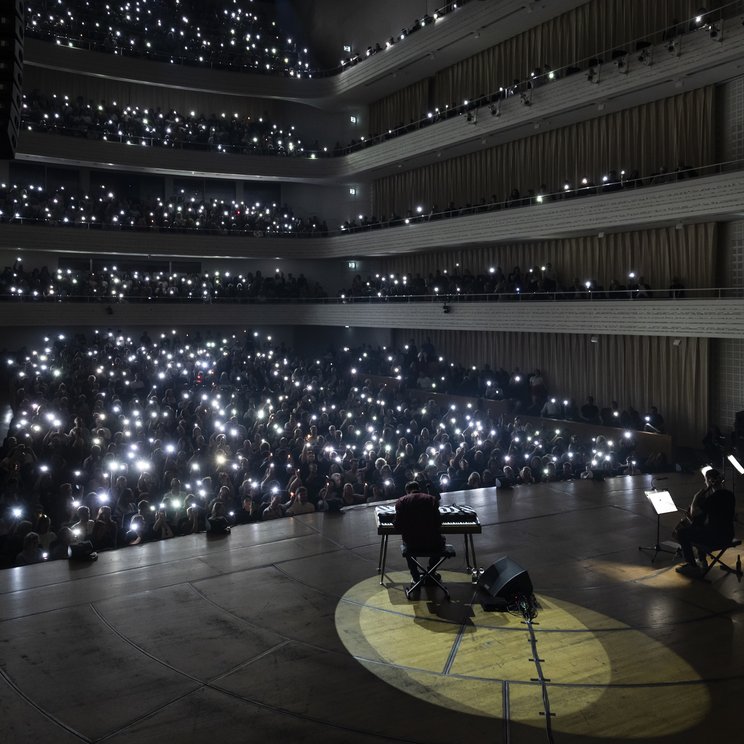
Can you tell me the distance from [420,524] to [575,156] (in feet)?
51.6

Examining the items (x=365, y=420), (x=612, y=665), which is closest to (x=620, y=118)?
(x=365, y=420)

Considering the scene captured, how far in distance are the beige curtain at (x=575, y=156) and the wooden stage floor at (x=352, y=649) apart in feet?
38.8

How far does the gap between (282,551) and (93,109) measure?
22526mm

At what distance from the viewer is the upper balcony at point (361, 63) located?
20.2 meters

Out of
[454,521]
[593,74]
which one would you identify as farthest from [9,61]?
[593,74]

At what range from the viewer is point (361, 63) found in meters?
25.0

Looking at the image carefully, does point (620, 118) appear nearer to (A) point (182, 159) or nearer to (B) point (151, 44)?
(A) point (182, 159)

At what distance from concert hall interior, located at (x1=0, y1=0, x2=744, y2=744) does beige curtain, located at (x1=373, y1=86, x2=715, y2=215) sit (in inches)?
3.3

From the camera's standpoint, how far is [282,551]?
26.3 feet

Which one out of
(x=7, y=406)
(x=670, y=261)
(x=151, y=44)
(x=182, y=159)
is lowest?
(x=7, y=406)

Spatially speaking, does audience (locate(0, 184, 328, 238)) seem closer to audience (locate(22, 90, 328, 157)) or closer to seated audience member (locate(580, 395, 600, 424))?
audience (locate(22, 90, 328, 157))

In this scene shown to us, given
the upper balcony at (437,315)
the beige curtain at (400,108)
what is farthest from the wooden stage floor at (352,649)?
the beige curtain at (400,108)

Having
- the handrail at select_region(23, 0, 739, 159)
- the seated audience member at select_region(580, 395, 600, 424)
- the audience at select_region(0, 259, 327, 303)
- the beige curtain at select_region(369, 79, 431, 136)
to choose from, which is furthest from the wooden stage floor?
the beige curtain at select_region(369, 79, 431, 136)

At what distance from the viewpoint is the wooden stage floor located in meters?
4.73
